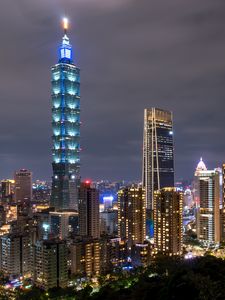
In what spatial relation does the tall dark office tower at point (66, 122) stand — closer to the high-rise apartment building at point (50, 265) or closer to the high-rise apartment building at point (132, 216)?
the high-rise apartment building at point (132, 216)

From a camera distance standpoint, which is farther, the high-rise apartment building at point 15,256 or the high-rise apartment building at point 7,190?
the high-rise apartment building at point 7,190

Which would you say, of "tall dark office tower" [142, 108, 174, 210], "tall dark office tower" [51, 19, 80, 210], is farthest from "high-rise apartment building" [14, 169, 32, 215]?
"tall dark office tower" [142, 108, 174, 210]

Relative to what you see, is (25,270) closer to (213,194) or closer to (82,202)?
(82,202)

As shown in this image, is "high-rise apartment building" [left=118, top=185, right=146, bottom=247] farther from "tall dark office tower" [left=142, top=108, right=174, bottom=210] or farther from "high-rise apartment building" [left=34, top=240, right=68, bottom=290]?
"tall dark office tower" [left=142, top=108, right=174, bottom=210]

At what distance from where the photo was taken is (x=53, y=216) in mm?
25453

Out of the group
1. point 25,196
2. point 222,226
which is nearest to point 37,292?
point 222,226

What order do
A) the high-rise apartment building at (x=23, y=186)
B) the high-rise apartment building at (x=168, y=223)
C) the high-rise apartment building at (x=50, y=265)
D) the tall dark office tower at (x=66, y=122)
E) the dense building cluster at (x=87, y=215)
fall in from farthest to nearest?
the high-rise apartment building at (x=23, y=186) < the tall dark office tower at (x=66, y=122) < the high-rise apartment building at (x=168, y=223) < the dense building cluster at (x=87, y=215) < the high-rise apartment building at (x=50, y=265)

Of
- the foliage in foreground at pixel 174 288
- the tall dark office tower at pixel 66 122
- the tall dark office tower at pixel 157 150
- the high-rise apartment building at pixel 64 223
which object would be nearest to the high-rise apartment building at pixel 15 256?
the foliage in foreground at pixel 174 288

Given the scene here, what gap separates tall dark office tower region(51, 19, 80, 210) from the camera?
3033 cm

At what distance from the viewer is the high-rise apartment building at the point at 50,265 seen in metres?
13.4

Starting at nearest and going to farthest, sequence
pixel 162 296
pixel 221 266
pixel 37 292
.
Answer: pixel 162 296, pixel 221 266, pixel 37 292

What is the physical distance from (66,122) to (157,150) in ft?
24.7

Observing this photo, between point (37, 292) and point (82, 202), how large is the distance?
883cm

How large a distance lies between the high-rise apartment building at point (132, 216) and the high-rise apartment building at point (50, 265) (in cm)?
536
